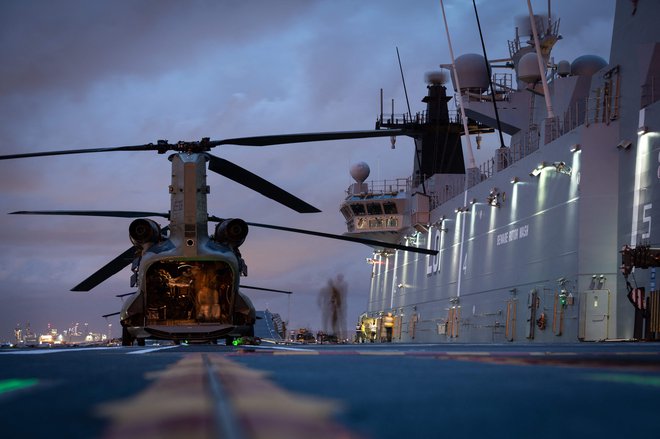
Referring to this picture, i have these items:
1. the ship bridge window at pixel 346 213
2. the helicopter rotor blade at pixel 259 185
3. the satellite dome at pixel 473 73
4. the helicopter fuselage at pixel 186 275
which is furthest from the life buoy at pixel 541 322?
the ship bridge window at pixel 346 213

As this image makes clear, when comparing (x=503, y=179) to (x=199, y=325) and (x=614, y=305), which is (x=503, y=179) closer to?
(x=614, y=305)

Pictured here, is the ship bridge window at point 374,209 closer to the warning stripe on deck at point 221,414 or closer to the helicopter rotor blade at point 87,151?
the helicopter rotor blade at point 87,151

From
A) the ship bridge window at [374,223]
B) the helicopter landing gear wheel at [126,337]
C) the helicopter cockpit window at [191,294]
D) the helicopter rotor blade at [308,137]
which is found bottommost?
the helicopter landing gear wheel at [126,337]

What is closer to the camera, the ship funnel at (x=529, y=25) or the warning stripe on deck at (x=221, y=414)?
the warning stripe on deck at (x=221, y=414)

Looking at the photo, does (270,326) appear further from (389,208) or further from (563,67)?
(563,67)

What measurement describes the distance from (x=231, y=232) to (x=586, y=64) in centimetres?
2839

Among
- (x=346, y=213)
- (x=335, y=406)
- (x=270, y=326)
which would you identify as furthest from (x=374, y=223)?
(x=335, y=406)

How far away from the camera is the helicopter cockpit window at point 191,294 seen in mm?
17641

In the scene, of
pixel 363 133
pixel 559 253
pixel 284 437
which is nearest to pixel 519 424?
pixel 284 437

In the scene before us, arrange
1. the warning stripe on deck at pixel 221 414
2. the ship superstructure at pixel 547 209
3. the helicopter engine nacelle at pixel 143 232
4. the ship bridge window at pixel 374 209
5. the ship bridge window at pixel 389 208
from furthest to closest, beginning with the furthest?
the ship bridge window at pixel 374 209, the ship bridge window at pixel 389 208, the ship superstructure at pixel 547 209, the helicopter engine nacelle at pixel 143 232, the warning stripe on deck at pixel 221 414

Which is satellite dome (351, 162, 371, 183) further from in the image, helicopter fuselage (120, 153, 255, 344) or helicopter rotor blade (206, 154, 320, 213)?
helicopter rotor blade (206, 154, 320, 213)

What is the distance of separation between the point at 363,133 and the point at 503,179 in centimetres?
2631

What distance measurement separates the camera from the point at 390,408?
5.25 feet

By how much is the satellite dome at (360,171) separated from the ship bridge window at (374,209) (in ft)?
10.5
